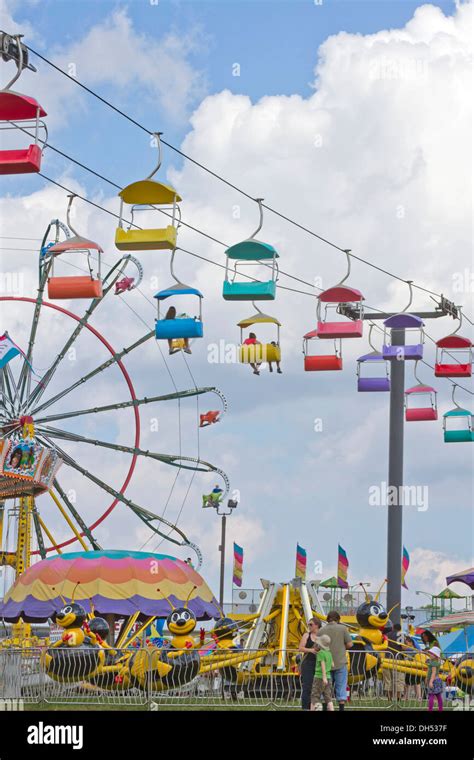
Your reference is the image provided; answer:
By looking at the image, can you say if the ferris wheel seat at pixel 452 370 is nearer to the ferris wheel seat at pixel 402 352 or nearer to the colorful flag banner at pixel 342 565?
the ferris wheel seat at pixel 402 352

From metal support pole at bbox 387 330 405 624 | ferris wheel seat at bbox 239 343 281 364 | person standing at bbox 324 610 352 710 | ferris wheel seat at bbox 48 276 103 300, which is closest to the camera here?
person standing at bbox 324 610 352 710

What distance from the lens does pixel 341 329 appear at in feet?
69.9

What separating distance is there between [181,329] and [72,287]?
6.72 ft

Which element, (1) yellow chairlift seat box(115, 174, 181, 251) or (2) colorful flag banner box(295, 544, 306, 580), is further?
(2) colorful flag banner box(295, 544, 306, 580)

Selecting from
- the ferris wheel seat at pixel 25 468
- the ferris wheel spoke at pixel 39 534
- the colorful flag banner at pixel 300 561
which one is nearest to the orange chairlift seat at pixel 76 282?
the ferris wheel seat at pixel 25 468

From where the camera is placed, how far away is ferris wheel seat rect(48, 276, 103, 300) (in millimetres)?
18094

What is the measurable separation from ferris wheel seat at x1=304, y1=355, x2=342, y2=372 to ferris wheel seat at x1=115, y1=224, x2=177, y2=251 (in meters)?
7.37

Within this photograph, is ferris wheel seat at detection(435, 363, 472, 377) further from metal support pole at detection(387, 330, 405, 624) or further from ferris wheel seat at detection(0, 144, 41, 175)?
ferris wheel seat at detection(0, 144, 41, 175)

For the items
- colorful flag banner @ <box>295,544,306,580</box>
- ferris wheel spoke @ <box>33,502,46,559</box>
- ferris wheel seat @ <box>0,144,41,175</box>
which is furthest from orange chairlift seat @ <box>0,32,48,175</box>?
colorful flag banner @ <box>295,544,306,580</box>

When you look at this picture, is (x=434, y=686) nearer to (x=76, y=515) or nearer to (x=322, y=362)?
(x=322, y=362)

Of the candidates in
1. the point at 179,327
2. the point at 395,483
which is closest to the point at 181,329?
the point at 179,327

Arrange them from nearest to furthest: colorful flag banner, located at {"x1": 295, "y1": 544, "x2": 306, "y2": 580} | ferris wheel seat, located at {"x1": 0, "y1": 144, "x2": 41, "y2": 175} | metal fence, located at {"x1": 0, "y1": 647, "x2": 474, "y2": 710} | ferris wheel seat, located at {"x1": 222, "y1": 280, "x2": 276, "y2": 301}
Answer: ferris wheel seat, located at {"x1": 0, "y1": 144, "x2": 41, "y2": 175}, metal fence, located at {"x1": 0, "y1": 647, "x2": 474, "y2": 710}, ferris wheel seat, located at {"x1": 222, "y1": 280, "x2": 276, "y2": 301}, colorful flag banner, located at {"x1": 295, "y1": 544, "x2": 306, "y2": 580}
